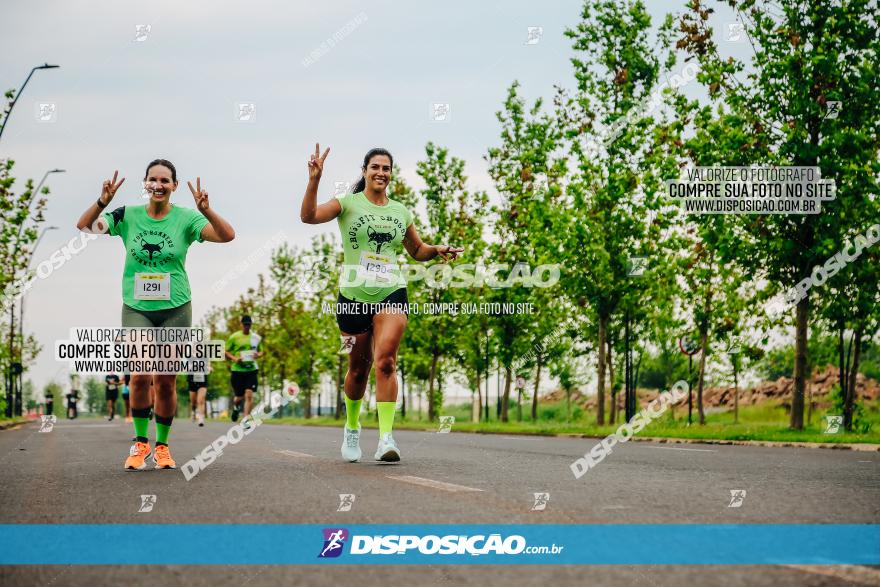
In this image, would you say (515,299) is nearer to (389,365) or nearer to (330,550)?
(389,365)

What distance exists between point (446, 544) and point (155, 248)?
15.2 feet

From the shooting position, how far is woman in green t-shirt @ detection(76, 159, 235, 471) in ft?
25.0

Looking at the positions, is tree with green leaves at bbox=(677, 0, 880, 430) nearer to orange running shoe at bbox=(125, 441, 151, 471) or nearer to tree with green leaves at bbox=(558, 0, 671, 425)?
tree with green leaves at bbox=(558, 0, 671, 425)

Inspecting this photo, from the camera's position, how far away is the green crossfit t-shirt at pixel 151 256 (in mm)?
7621

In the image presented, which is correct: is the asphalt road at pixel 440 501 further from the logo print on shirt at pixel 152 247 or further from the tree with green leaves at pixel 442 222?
the tree with green leaves at pixel 442 222

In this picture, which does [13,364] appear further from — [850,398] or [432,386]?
[850,398]

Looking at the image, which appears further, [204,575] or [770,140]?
[770,140]

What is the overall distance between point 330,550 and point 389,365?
4.26m

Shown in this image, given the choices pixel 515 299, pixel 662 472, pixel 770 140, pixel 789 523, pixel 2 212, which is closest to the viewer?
pixel 789 523

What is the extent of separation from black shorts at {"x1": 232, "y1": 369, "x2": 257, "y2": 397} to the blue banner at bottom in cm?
1590

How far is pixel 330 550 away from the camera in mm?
3787

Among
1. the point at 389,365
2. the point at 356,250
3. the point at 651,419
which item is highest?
the point at 356,250

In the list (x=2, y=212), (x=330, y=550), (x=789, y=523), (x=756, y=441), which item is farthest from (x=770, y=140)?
(x=2, y=212)

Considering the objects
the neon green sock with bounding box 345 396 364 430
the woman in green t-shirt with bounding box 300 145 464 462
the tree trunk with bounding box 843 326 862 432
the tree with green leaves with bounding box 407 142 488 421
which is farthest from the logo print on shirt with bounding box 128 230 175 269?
the tree with green leaves with bounding box 407 142 488 421
